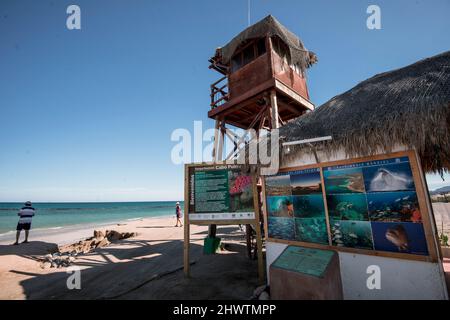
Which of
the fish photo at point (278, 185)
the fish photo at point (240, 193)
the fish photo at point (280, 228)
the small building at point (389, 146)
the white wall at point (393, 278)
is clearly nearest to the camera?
the white wall at point (393, 278)

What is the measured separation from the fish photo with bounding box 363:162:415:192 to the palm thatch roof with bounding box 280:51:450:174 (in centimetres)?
32

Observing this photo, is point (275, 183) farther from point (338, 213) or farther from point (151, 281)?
point (151, 281)

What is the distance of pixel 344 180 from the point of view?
3986 millimetres

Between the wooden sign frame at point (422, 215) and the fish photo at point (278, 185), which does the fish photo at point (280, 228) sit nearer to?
the fish photo at point (278, 185)

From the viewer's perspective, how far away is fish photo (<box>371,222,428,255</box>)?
3.19m

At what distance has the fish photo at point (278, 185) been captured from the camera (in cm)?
477

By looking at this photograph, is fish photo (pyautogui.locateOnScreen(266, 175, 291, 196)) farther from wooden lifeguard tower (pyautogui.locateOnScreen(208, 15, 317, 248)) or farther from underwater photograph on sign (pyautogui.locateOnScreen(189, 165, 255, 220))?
wooden lifeguard tower (pyautogui.locateOnScreen(208, 15, 317, 248))

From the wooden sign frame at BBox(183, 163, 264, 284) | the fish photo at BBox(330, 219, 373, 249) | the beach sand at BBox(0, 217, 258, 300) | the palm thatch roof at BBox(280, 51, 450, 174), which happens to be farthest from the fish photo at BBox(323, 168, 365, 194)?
the beach sand at BBox(0, 217, 258, 300)

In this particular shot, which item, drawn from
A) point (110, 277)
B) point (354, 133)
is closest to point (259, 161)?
point (354, 133)

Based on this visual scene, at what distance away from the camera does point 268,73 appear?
25.7 ft

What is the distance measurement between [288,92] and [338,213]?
5.64m

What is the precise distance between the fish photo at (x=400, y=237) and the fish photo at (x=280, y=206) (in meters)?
1.58

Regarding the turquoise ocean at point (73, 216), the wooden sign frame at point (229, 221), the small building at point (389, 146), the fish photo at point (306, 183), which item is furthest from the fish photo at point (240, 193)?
the turquoise ocean at point (73, 216)
